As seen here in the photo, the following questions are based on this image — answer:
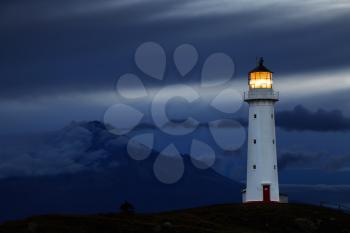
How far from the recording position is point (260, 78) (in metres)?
121

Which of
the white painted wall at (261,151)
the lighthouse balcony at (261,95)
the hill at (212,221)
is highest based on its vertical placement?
the lighthouse balcony at (261,95)

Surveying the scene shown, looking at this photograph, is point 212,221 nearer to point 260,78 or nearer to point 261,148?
point 261,148

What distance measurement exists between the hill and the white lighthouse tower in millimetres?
3814

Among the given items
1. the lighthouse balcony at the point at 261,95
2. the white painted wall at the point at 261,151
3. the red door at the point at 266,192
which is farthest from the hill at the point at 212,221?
the lighthouse balcony at the point at 261,95

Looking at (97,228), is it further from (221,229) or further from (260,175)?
(260,175)

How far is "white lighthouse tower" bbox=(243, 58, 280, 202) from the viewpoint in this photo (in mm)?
118000

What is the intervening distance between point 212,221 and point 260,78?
23725 mm

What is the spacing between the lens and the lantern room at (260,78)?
121 m

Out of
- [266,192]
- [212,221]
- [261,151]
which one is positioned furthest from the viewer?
[266,192]

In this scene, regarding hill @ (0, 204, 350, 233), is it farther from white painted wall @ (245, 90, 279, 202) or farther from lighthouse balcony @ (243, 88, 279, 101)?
lighthouse balcony @ (243, 88, 279, 101)

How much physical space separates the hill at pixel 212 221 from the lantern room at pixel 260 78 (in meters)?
15.9

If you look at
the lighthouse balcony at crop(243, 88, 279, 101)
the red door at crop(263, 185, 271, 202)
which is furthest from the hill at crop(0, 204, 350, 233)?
the lighthouse balcony at crop(243, 88, 279, 101)

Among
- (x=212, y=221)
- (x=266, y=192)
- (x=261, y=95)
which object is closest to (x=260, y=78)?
(x=261, y=95)

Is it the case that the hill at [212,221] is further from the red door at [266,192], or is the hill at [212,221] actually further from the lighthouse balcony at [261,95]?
the lighthouse balcony at [261,95]
